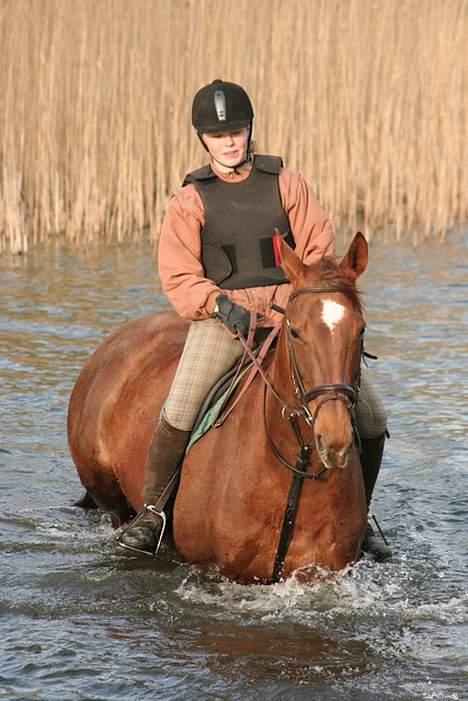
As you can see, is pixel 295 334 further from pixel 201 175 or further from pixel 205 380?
pixel 201 175

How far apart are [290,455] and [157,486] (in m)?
0.74

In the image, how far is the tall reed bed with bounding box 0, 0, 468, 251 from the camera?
1318cm

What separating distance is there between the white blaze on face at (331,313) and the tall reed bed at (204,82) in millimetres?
9094

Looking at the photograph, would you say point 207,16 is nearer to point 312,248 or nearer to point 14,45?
point 14,45

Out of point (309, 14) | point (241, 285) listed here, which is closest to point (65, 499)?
point (241, 285)

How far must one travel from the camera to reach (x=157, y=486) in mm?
5184

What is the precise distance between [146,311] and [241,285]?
5943 mm

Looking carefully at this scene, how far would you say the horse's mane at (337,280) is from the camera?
14.3ft

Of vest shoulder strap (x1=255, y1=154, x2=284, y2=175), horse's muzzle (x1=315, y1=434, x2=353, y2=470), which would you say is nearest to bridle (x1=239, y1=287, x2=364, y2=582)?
horse's muzzle (x1=315, y1=434, x2=353, y2=470)

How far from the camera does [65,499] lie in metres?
6.83

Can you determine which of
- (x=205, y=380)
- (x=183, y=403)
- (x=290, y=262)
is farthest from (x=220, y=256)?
(x=290, y=262)

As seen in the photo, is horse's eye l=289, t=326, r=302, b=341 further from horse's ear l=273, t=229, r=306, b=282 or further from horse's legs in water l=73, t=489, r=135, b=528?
horse's legs in water l=73, t=489, r=135, b=528

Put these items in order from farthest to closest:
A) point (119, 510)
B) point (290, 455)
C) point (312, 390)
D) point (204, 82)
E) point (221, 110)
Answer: point (204, 82) < point (119, 510) < point (221, 110) < point (290, 455) < point (312, 390)

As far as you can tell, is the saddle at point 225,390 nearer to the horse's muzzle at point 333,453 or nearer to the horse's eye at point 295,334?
the horse's eye at point 295,334
